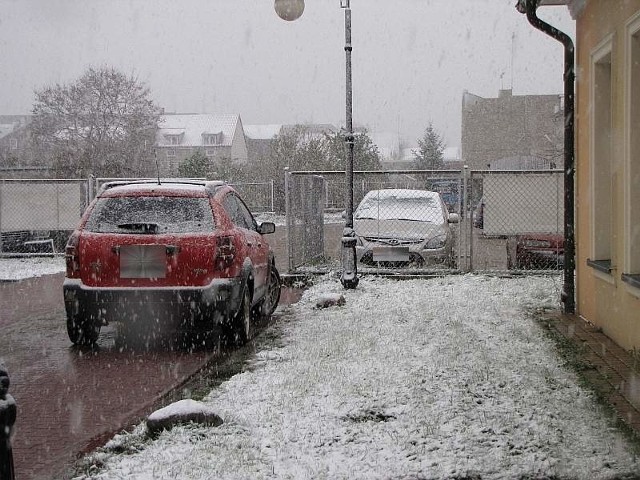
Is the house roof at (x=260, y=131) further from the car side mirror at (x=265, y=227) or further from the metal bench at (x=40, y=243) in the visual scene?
the car side mirror at (x=265, y=227)

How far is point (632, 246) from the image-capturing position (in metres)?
6.62

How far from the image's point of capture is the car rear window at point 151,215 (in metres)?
7.32

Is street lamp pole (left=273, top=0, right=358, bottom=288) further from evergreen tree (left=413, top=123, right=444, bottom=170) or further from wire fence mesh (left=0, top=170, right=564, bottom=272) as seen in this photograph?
evergreen tree (left=413, top=123, right=444, bottom=170)

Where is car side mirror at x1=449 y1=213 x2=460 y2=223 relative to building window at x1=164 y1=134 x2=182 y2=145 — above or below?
below

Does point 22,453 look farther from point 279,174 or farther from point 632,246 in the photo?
point 279,174

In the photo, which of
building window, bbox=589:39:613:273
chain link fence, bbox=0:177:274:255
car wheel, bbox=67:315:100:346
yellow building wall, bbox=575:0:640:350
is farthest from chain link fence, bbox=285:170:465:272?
chain link fence, bbox=0:177:274:255

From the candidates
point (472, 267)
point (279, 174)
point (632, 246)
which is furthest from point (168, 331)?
point (279, 174)

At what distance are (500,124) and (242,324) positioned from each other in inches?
2396

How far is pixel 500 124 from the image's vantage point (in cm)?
6550

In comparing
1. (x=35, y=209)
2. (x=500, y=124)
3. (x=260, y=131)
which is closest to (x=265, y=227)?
(x=35, y=209)

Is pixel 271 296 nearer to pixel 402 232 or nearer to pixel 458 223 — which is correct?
pixel 402 232

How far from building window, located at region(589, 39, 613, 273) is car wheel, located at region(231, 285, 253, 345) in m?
3.58

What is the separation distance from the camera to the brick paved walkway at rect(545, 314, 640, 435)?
4.96 metres

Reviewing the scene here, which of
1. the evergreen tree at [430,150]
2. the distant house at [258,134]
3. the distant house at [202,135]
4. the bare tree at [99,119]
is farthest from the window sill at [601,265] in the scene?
the distant house at [258,134]
